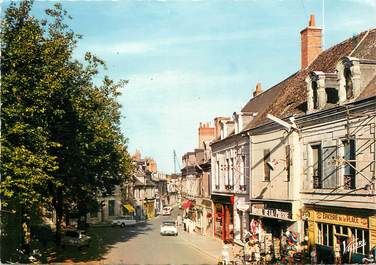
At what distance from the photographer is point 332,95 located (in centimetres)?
2167

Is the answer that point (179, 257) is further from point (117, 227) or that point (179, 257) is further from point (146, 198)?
point (146, 198)

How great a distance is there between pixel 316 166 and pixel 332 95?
131 inches

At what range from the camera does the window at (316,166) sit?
868 inches

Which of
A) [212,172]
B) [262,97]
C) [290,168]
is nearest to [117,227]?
[212,172]

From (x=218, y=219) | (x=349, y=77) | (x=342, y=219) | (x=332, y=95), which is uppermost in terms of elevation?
(x=349, y=77)

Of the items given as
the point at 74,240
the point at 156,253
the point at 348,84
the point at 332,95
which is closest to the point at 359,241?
the point at 348,84

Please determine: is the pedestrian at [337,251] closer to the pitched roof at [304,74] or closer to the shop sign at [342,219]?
the shop sign at [342,219]

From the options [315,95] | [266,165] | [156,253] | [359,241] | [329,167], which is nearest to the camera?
[359,241]

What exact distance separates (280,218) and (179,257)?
752 cm

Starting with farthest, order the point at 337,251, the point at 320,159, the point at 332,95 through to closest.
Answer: the point at 320,159
the point at 332,95
the point at 337,251

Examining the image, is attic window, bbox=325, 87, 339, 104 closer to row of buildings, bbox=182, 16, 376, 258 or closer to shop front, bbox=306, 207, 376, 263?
row of buildings, bbox=182, 16, 376, 258

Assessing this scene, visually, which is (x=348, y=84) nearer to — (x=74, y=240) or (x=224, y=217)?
(x=224, y=217)

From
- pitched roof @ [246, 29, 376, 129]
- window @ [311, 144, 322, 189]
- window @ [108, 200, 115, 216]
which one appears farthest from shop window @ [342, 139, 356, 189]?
window @ [108, 200, 115, 216]

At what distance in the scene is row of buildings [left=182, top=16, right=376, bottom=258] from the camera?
18.8 meters
